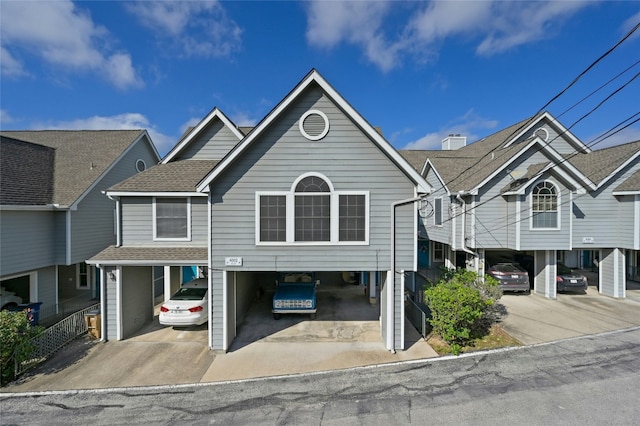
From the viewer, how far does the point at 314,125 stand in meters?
8.87

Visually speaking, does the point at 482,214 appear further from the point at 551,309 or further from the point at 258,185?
the point at 258,185

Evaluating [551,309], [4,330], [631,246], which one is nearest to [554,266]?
Result: [551,309]

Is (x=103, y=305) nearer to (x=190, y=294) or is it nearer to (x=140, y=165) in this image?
(x=190, y=294)

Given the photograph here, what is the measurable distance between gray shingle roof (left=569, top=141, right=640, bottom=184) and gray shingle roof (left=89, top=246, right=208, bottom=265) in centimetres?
1974

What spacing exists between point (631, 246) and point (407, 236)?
13935 mm

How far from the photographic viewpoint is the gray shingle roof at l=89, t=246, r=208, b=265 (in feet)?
30.7

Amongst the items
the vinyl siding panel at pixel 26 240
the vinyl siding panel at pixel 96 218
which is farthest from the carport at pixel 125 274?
the vinyl siding panel at pixel 96 218

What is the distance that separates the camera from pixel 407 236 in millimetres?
8898

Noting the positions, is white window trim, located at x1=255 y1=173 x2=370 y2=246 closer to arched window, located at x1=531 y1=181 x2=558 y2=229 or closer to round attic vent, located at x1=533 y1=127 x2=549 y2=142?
arched window, located at x1=531 y1=181 x2=558 y2=229

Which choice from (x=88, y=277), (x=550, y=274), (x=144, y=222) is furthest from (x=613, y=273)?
(x=88, y=277)

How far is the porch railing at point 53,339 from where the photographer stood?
8.01m

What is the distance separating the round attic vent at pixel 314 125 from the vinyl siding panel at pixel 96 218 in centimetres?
1204

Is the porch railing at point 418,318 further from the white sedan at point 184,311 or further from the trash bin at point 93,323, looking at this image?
the trash bin at point 93,323

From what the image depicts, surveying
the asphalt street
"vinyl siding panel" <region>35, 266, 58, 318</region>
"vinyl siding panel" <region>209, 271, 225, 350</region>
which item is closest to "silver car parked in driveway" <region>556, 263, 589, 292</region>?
the asphalt street
